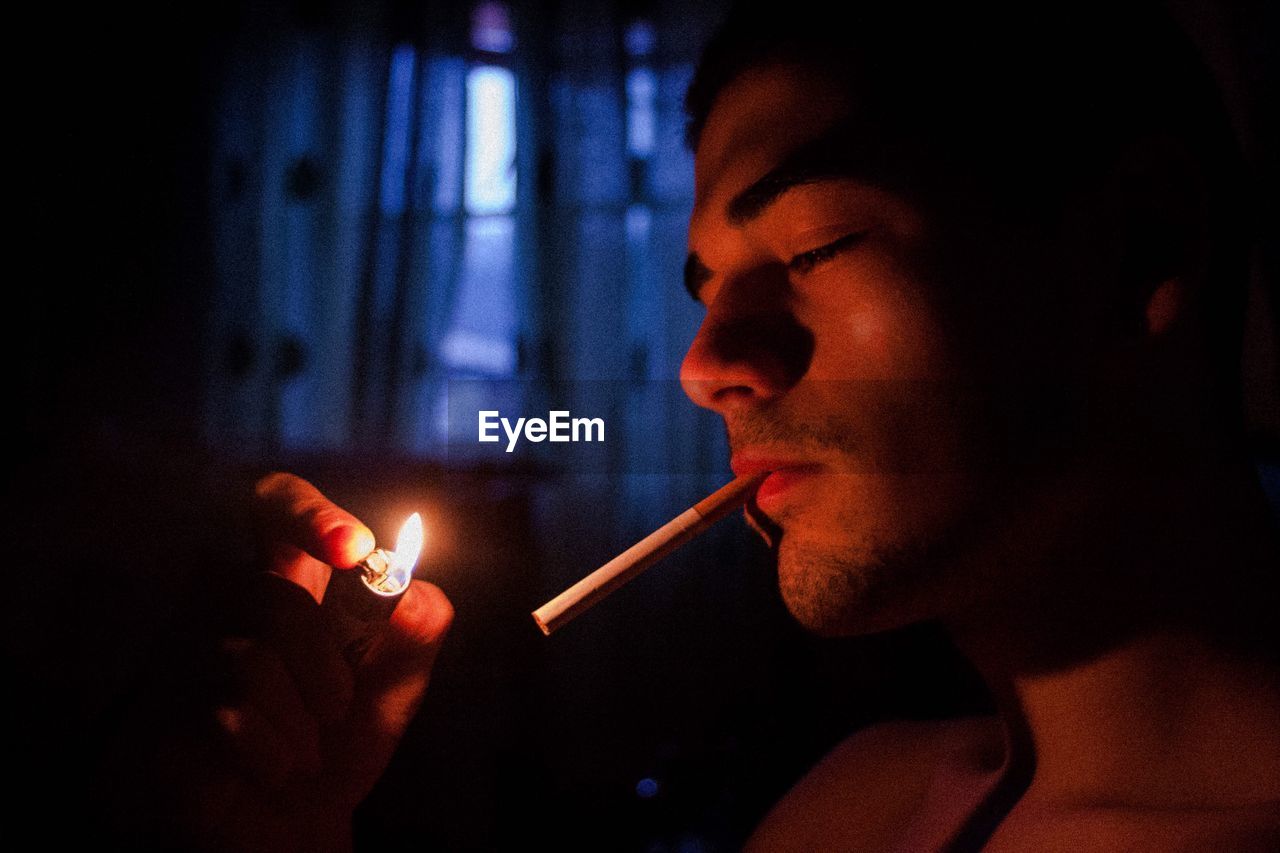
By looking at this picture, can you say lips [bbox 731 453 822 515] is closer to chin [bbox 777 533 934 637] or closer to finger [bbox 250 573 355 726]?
chin [bbox 777 533 934 637]

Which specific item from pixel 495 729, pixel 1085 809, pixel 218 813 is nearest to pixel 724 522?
pixel 495 729

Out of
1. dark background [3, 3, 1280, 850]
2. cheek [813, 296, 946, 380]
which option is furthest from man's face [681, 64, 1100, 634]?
dark background [3, 3, 1280, 850]

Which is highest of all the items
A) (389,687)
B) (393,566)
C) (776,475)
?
(776,475)

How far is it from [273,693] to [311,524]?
20 centimetres

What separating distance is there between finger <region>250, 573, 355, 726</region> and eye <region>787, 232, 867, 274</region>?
72cm

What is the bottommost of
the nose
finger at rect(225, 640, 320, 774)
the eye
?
finger at rect(225, 640, 320, 774)

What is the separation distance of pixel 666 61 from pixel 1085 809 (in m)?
2.18

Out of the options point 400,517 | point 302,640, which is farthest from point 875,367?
point 400,517

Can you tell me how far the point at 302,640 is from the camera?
0.77 meters

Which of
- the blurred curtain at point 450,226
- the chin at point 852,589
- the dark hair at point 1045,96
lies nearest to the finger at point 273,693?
the chin at point 852,589

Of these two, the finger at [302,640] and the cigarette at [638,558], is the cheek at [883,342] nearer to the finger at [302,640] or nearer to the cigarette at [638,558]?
the cigarette at [638,558]

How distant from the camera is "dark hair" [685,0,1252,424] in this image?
780 millimetres

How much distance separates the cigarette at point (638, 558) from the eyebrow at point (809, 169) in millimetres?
337

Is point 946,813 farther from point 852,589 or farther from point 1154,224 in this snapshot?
point 1154,224
